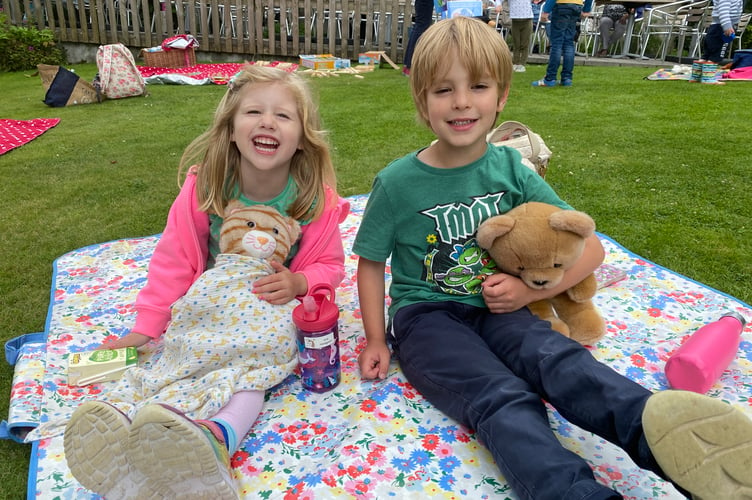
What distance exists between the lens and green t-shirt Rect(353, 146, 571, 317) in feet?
5.91

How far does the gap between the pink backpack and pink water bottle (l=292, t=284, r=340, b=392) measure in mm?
6359

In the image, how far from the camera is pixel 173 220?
1973 mm

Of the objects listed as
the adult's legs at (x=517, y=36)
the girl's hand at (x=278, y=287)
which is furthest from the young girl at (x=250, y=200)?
the adult's legs at (x=517, y=36)

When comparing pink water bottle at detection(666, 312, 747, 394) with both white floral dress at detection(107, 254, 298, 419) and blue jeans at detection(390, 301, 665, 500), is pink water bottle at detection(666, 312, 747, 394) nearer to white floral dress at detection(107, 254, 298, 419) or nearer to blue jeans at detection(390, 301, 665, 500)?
blue jeans at detection(390, 301, 665, 500)

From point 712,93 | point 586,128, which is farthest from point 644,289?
point 712,93

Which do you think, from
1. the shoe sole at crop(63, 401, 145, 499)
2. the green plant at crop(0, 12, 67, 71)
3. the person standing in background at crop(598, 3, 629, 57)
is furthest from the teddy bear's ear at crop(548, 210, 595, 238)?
the person standing in background at crop(598, 3, 629, 57)

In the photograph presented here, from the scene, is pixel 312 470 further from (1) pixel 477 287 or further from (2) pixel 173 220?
(2) pixel 173 220

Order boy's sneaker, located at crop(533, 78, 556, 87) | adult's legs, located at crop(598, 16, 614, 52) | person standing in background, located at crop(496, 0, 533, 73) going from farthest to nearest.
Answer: adult's legs, located at crop(598, 16, 614, 52) < person standing in background, located at crop(496, 0, 533, 73) < boy's sneaker, located at crop(533, 78, 556, 87)

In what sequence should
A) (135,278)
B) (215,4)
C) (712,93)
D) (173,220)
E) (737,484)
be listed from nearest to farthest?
(737,484)
(173,220)
(135,278)
(712,93)
(215,4)

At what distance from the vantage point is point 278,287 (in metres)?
1.86

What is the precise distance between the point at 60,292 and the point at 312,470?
163cm

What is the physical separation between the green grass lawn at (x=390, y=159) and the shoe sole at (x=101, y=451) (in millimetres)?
329

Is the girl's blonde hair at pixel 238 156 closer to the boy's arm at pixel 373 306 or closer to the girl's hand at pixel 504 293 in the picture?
the boy's arm at pixel 373 306

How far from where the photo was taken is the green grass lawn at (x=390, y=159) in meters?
2.77
